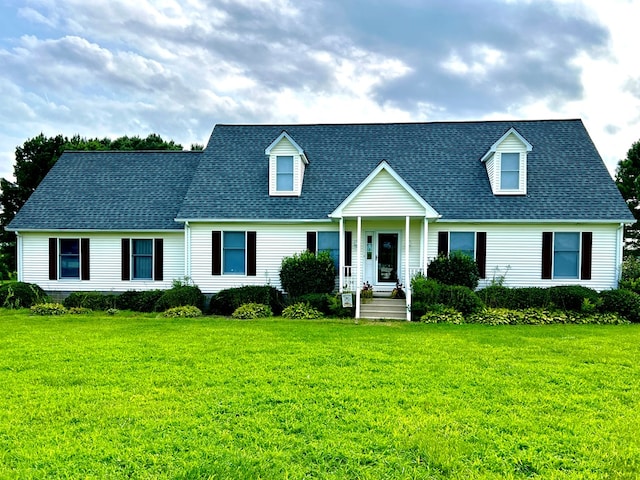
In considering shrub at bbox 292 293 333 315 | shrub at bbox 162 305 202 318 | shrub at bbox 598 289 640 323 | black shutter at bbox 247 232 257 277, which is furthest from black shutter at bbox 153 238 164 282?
shrub at bbox 598 289 640 323

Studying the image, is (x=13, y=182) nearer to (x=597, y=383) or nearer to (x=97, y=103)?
(x=97, y=103)

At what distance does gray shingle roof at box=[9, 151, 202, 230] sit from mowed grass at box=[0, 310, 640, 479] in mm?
8072

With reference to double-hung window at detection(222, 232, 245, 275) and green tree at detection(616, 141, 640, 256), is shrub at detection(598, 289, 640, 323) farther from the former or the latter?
green tree at detection(616, 141, 640, 256)

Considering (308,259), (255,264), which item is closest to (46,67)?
(255,264)

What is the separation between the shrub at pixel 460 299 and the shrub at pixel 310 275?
397 cm

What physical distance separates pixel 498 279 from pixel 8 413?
14.7 metres

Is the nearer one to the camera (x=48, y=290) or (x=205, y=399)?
(x=205, y=399)

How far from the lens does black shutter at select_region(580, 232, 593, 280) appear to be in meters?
14.4

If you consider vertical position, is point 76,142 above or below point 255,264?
above

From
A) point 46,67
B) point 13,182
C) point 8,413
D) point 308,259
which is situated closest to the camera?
point 8,413

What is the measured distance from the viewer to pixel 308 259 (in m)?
14.2

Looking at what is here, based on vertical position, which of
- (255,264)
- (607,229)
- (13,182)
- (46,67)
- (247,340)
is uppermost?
(46,67)

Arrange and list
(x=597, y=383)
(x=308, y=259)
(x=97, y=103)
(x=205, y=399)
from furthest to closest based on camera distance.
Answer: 1. (x=97, y=103)
2. (x=308, y=259)
3. (x=597, y=383)
4. (x=205, y=399)

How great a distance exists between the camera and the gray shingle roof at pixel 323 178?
1514 cm
